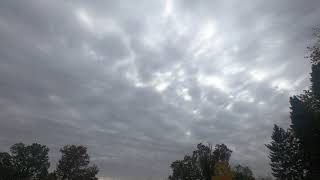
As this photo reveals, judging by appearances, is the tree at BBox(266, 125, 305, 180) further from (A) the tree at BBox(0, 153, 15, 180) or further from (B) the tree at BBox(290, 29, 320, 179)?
(A) the tree at BBox(0, 153, 15, 180)

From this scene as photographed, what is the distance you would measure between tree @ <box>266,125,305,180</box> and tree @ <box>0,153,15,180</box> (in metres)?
80.5

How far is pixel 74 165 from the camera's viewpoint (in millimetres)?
100062

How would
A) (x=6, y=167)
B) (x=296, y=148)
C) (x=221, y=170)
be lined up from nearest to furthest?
(x=221, y=170) < (x=296, y=148) < (x=6, y=167)

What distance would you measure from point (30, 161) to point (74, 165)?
83.8 feet

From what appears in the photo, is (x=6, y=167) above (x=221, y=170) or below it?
above

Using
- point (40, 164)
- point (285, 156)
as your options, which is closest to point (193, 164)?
point (285, 156)

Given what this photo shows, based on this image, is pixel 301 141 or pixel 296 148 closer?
pixel 301 141

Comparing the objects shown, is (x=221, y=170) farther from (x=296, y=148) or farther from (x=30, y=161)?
(x=30, y=161)

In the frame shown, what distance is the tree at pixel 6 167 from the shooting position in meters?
105

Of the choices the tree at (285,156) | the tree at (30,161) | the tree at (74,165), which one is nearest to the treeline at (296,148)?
the tree at (285,156)

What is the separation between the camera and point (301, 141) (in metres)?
57.1

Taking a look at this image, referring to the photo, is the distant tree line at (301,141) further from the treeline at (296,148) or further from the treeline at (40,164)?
the treeline at (40,164)

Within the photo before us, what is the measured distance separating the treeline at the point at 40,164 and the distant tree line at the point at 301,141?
176ft

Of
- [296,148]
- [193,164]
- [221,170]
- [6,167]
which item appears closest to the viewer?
[221,170]
